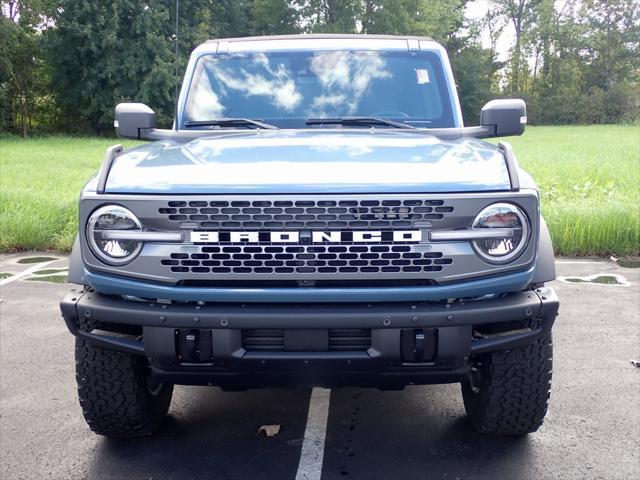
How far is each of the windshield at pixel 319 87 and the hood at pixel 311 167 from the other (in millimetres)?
680

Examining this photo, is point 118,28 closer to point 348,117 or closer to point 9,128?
point 9,128

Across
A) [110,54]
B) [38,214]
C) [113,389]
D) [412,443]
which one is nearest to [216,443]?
[113,389]

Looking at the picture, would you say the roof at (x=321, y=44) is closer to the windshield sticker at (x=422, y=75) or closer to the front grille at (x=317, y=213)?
the windshield sticker at (x=422, y=75)

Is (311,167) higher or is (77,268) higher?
(311,167)

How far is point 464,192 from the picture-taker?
254 centimetres

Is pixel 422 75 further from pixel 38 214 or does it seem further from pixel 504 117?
pixel 38 214

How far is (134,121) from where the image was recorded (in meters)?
3.84

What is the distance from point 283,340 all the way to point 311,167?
2.25 ft

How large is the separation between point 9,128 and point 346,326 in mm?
37654

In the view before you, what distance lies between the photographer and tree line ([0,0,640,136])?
35219 mm

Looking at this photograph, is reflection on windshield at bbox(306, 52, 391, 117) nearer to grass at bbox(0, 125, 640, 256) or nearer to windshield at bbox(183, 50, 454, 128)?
windshield at bbox(183, 50, 454, 128)

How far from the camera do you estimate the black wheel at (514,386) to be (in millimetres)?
2859

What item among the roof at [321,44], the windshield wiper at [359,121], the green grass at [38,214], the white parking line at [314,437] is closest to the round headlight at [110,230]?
the white parking line at [314,437]

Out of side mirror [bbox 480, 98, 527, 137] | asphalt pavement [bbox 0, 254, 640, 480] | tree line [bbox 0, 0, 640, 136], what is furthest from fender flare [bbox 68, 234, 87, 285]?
tree line [bbox 0, 0, 640, 136]
